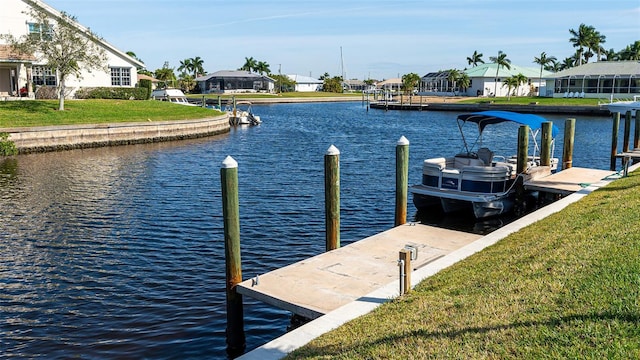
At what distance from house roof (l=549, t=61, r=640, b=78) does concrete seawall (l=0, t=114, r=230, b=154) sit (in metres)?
63.9

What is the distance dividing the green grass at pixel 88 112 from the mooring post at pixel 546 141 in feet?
98.8

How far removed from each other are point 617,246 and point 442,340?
4.04m

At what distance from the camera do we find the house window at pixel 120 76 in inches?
2169

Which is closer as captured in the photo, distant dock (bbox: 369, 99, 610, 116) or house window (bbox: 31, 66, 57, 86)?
house window (bbox: 31, 66, 57, 86)

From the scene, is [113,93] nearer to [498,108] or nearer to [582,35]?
[498,108]

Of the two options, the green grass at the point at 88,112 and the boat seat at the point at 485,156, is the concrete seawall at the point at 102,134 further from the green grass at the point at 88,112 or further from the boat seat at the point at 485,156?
the boat seat at the point at 485,156

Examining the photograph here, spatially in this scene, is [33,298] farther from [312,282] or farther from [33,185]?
[33,185]

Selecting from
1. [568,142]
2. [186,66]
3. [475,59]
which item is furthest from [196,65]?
[568,142]

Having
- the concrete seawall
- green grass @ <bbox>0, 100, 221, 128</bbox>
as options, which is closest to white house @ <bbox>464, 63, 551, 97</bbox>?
green grass @ <bbox>0, 100, 221, 128</bbox>

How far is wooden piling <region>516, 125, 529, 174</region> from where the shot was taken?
1967cm

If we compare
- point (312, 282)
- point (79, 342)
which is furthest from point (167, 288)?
point (312, 282)

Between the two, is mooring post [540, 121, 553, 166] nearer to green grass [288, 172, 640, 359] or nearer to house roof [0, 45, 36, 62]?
green grass [288, 172, 640, 359]

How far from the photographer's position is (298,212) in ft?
64.1

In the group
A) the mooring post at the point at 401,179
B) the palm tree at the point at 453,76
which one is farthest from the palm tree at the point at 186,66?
the mooring post at the point at 401,179
